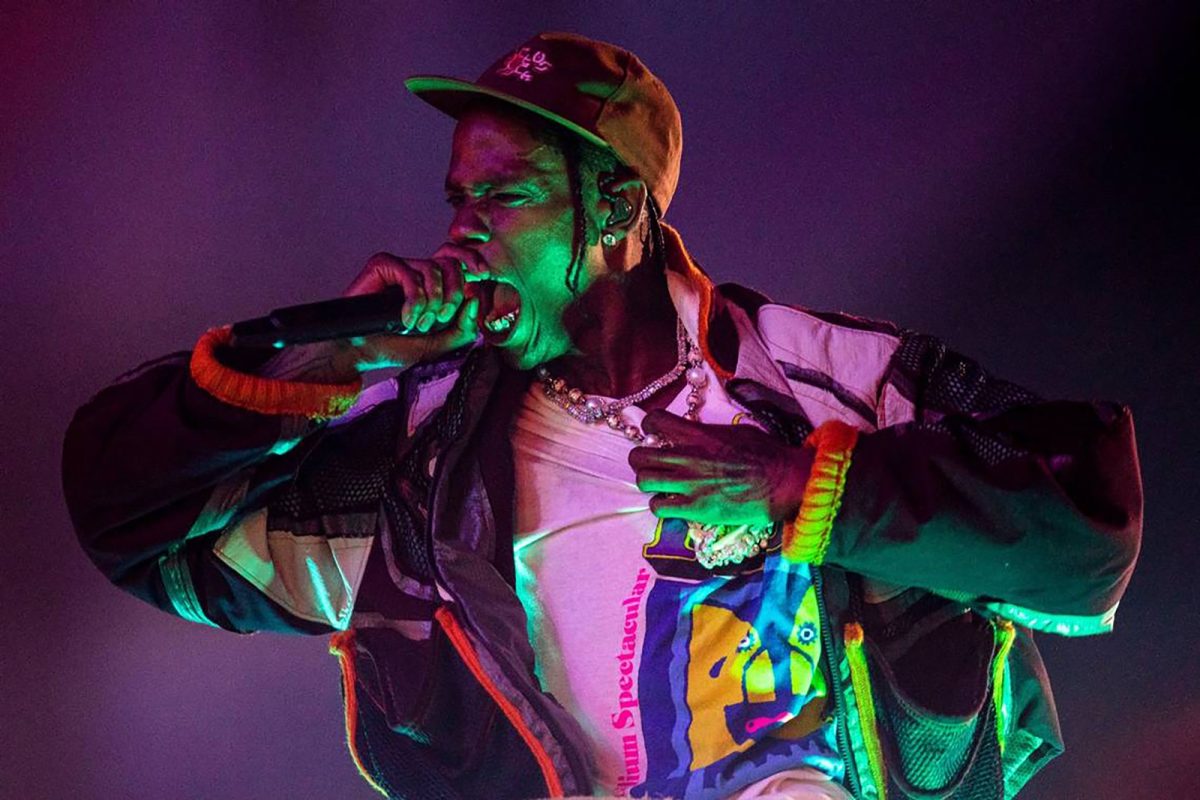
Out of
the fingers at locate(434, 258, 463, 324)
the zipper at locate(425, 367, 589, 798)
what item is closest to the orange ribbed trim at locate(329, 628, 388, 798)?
the zipper at locate(425, 367, 589, 798)

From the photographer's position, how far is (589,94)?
83.0 inches

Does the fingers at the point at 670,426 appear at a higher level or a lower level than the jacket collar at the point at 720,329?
lower

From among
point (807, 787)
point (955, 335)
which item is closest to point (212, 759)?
point (807, 787)

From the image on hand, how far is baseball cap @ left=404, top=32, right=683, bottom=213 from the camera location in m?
2.08

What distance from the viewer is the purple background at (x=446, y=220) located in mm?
2428

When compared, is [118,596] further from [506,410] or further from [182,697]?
[506,410]

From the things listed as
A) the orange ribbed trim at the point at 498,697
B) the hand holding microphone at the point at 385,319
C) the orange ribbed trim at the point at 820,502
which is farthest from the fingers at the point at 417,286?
the orange ribbed trim at the point at 820,502

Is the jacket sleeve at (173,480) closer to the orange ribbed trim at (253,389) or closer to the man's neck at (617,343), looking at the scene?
the orange ribbed trim at (253,389)

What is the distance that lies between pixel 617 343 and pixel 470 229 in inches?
13.1

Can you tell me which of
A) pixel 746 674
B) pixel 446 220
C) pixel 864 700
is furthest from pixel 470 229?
pixel 864 700

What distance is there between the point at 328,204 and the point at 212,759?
110 centimetres

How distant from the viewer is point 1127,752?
2.51 meters

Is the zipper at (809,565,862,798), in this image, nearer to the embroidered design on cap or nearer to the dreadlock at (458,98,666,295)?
the dreadlock at (458,98,666,295)

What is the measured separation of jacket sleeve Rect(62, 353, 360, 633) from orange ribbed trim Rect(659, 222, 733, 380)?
0.62 m
